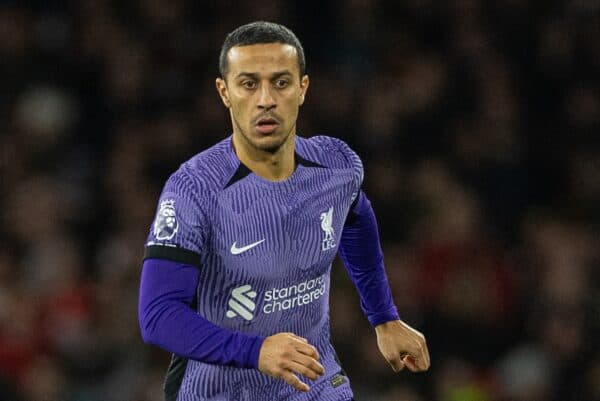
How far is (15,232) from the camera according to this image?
28.3 ft

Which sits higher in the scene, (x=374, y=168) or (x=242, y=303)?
(x=242, y=303)

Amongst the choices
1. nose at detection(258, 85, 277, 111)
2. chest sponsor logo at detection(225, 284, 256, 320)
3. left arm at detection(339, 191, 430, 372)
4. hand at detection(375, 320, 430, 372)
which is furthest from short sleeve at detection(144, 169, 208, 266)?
hand at detection(375, 320, 430, 372)

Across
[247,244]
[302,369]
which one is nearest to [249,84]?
[247,244]

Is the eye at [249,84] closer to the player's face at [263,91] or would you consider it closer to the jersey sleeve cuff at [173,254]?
the player's face at [263,91]

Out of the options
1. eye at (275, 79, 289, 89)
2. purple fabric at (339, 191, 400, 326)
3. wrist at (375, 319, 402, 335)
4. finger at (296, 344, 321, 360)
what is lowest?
wrist at (375, 319, 402, 335)

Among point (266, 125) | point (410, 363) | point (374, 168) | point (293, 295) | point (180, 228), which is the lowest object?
point (374, 168)

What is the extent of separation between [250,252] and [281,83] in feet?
1.82

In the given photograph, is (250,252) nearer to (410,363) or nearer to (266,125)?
(266,125)

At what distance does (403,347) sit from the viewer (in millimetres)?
4422

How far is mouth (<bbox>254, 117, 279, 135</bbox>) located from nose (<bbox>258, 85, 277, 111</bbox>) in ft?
0.15

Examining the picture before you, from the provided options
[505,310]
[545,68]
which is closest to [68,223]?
[505,310]

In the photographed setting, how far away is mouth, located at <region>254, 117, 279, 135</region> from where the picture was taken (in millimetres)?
3947

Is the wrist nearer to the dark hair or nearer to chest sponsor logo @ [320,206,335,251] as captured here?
chest sponsor logo @ [320,206,335,251]

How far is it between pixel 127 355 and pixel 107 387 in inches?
9.0
